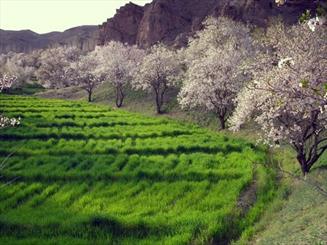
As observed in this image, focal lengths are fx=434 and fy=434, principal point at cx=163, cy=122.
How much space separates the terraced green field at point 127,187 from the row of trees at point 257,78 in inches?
133

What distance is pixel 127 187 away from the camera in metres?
24.0

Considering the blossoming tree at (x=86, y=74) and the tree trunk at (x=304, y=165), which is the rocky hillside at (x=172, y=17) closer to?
the blossoming tree at (x=86, y=74)

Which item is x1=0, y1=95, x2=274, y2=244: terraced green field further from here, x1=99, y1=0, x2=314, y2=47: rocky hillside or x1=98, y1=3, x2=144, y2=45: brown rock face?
x1=98, y1=3, x2=144, y2=45: brown rock face

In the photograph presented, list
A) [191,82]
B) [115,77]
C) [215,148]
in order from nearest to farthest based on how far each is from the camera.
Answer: [215,148], [191,82], [115,77]

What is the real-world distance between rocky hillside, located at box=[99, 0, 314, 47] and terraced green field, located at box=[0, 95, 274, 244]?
8209 centimetres

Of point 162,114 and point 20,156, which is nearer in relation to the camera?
point 20,156

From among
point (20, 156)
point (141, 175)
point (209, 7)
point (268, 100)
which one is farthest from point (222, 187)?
point (209, 7)

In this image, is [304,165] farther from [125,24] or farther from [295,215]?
[125,24]

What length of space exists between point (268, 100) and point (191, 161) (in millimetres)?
6817

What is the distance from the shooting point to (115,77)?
3083 inches

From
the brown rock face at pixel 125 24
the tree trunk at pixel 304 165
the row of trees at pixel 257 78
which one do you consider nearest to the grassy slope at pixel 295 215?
the tree trunk at pixel 304 165

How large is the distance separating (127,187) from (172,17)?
130607mm

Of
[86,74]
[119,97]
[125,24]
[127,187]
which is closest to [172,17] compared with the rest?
[125,24]

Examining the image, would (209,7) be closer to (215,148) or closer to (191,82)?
(191,82)
